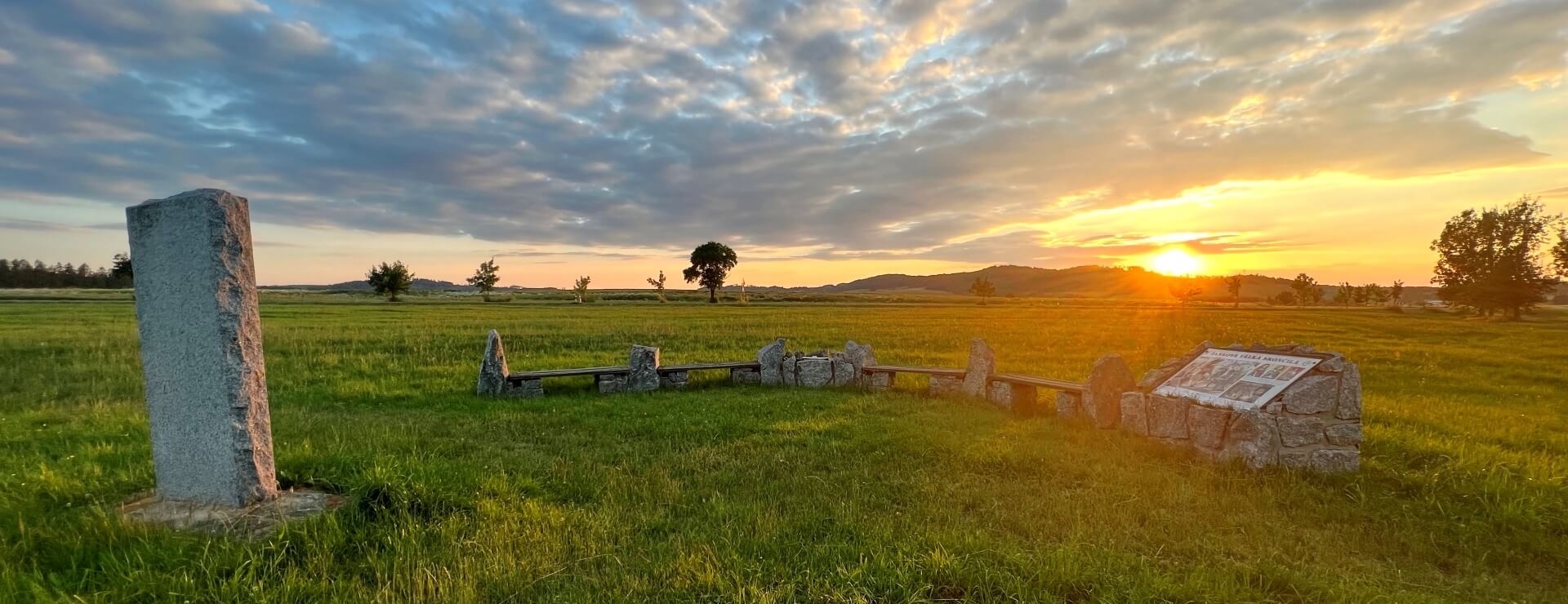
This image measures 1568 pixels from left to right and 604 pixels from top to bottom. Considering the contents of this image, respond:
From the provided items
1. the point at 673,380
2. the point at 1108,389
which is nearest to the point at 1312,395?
the point at 1108,389

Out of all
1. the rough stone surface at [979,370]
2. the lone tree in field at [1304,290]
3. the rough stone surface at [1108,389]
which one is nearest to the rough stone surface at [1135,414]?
the rough stone surface at [1108,389]

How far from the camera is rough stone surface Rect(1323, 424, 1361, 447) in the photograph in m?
6.90

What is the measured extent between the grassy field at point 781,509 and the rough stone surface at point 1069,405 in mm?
404

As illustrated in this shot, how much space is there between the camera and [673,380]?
507 inches

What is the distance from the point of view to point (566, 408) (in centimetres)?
1030

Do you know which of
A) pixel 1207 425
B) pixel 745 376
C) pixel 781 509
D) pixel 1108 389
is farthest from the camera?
pixel 745 376

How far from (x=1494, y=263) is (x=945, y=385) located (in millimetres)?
58971

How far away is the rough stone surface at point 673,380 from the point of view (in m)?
12.8

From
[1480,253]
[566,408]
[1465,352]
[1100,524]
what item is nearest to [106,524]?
[566,408]

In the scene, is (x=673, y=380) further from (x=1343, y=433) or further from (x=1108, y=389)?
(x=1343, y=433)

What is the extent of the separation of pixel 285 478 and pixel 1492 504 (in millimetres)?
11393

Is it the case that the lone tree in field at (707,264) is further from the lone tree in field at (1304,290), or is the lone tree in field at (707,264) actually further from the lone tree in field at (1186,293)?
the lone tree in field at (1304,290)

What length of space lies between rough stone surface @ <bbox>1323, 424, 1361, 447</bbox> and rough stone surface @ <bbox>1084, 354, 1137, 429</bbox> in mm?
2175

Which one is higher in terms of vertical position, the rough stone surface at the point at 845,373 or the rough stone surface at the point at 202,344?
the rough stone surface at the point at 202,344
